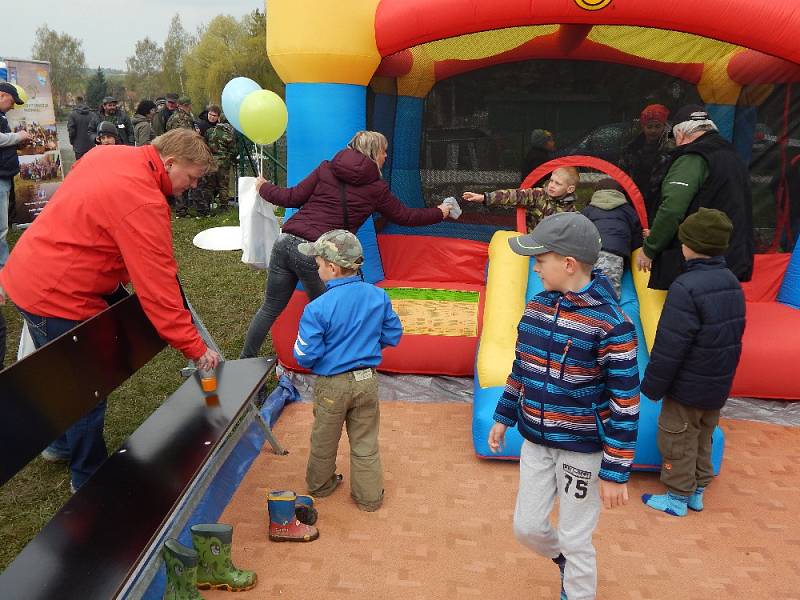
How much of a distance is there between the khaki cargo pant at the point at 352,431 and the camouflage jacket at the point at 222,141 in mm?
8918

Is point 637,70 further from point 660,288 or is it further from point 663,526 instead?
point 663,526

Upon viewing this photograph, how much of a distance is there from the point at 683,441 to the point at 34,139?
396 inches

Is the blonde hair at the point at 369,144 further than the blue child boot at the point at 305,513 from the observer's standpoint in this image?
Yes

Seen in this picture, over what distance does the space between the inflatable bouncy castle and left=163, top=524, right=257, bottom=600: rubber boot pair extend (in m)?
1.59

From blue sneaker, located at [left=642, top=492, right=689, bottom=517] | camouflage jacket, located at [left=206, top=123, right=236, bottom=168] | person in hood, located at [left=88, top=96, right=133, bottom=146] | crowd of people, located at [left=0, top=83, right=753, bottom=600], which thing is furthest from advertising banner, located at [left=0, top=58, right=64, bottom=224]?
blue sneaker, located at [left=642, top=492, right=689, bottom=517]

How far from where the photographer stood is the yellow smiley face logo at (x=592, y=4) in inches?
158

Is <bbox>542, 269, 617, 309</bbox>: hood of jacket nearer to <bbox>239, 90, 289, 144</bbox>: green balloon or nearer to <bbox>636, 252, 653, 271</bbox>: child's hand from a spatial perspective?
<bbox>636, 252, 653, 271</bbox>: child's hand

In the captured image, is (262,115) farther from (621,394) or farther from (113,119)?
(113,119)

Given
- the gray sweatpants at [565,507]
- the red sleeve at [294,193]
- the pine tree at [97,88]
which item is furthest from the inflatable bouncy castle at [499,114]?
the pine tree at [97,88]

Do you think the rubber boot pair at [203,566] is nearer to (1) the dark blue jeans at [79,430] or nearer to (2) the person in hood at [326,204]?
(1) the dark blue jeans at [79,430]

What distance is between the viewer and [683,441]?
327 cm

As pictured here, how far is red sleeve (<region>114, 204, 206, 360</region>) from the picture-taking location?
2.66 metres

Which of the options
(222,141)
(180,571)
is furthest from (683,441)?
(222,141)

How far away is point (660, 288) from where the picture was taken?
4078mm
